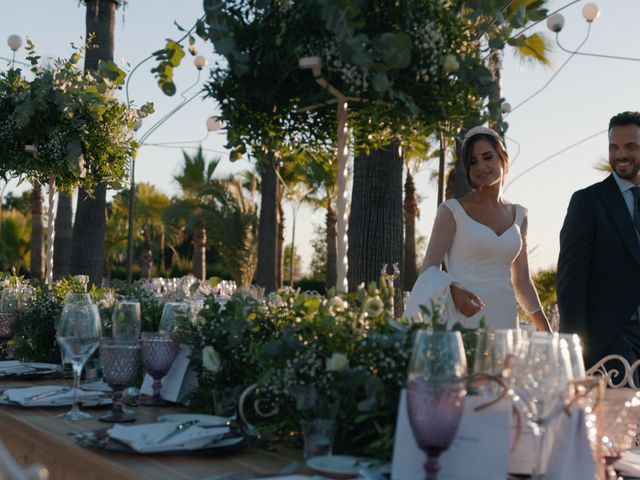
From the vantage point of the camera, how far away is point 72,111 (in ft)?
17.7

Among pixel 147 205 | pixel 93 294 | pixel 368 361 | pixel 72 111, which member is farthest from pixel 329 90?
Result: pixel 147 205

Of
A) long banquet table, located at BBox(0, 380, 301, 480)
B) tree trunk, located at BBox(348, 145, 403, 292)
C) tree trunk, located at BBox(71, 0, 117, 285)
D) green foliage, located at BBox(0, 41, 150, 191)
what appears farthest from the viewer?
tree trunk, located at BBox(71, 0, 117, 285)

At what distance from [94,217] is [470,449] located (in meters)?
10.7

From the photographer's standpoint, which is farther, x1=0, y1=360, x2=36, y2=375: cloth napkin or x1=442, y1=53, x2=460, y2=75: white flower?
x1=0, y1=360, x2=36, y2=375: cloth napkin

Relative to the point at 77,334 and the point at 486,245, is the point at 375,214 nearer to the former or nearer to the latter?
the point at 486,245

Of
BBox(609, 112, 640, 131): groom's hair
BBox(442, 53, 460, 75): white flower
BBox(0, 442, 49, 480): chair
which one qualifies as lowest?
BBox(0, 442, 49, 480): chair

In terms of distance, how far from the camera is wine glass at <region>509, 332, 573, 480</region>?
1789 mm

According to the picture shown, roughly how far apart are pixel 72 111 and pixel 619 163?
3.27 m

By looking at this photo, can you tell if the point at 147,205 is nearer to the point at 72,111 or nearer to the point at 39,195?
the point at 39,195

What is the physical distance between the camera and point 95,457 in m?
2.05

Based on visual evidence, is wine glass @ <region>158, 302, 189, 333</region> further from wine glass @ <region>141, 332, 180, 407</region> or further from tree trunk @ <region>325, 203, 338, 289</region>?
tree trunk @ <region>325, 203, 338, 289</region>

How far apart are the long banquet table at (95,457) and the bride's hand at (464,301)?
4.81ft

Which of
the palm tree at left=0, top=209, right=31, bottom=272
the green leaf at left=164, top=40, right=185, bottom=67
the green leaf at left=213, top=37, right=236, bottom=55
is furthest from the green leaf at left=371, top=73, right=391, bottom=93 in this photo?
the palm tree at left=0, top=209, right=31, bottom=272

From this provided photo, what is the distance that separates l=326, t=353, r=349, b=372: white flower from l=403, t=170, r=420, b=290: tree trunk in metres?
21.9
